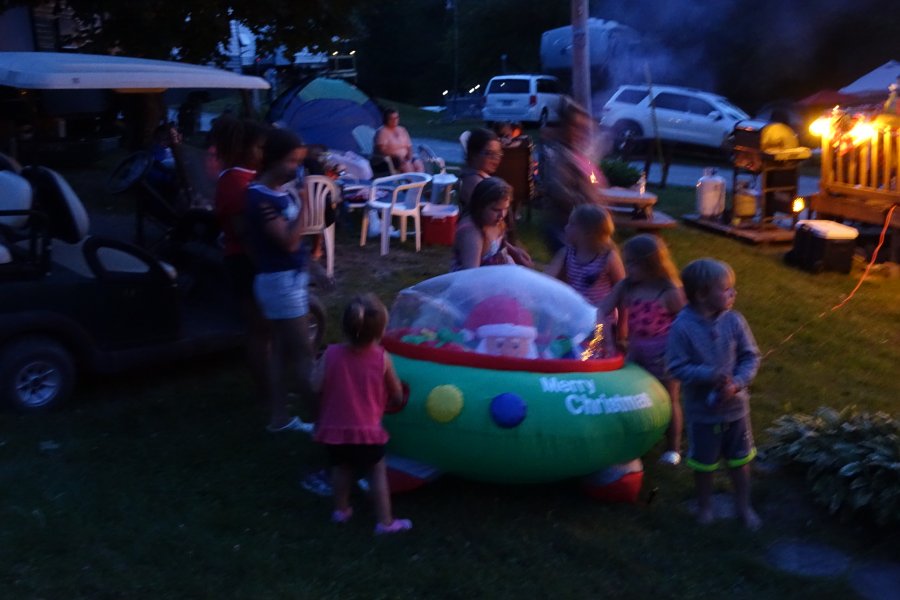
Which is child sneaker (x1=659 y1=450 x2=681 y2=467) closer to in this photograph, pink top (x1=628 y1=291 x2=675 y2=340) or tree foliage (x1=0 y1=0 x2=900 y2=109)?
pink top (x1=628 y1=291 x2=675 y2=340)

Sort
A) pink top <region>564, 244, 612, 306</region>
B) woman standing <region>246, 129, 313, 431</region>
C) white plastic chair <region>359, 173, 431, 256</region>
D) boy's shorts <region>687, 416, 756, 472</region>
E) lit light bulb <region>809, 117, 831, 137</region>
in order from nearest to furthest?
boy's shorts <region>687, 416, 756, 472</region> < woman standing <region>246, 129, 313, 431</region> < pink top <region>564, 244, 612, 306</region> < white plastic chair <region>359, 173, 431, 256</region> < lit light bulb <region>809, 117, 831, 137</region>

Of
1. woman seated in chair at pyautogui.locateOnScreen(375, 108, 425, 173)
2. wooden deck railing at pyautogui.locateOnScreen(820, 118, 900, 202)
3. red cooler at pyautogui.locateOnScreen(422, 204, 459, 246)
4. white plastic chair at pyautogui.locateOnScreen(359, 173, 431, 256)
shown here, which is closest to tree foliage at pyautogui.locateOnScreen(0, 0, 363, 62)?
woman seated in chair at pyautogui.locateOnScreen(375, 108, 425, 173)

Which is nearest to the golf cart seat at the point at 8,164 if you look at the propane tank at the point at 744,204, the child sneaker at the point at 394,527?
the child sneaker at the point at 394,527

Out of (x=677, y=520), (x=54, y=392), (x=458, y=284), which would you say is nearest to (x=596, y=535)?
(x=677, y=520)

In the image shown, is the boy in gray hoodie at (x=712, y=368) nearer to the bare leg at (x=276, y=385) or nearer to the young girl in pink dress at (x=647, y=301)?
the young girl in pink dress at (x=647, y=301)

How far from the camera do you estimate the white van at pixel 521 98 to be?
3072 centimetres

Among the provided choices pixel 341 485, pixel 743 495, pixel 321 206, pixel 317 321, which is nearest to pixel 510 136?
pixel 321 206

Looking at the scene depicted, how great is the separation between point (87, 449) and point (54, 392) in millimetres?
652

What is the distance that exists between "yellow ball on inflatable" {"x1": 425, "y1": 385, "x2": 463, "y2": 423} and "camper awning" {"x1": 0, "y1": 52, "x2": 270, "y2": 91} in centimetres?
289

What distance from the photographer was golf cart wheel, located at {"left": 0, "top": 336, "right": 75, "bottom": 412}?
5.26m

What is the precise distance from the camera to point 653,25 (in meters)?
29.6

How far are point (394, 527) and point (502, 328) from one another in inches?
40.0

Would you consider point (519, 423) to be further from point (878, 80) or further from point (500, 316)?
point (878, 80)

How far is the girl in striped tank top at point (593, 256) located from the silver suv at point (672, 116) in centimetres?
1855
